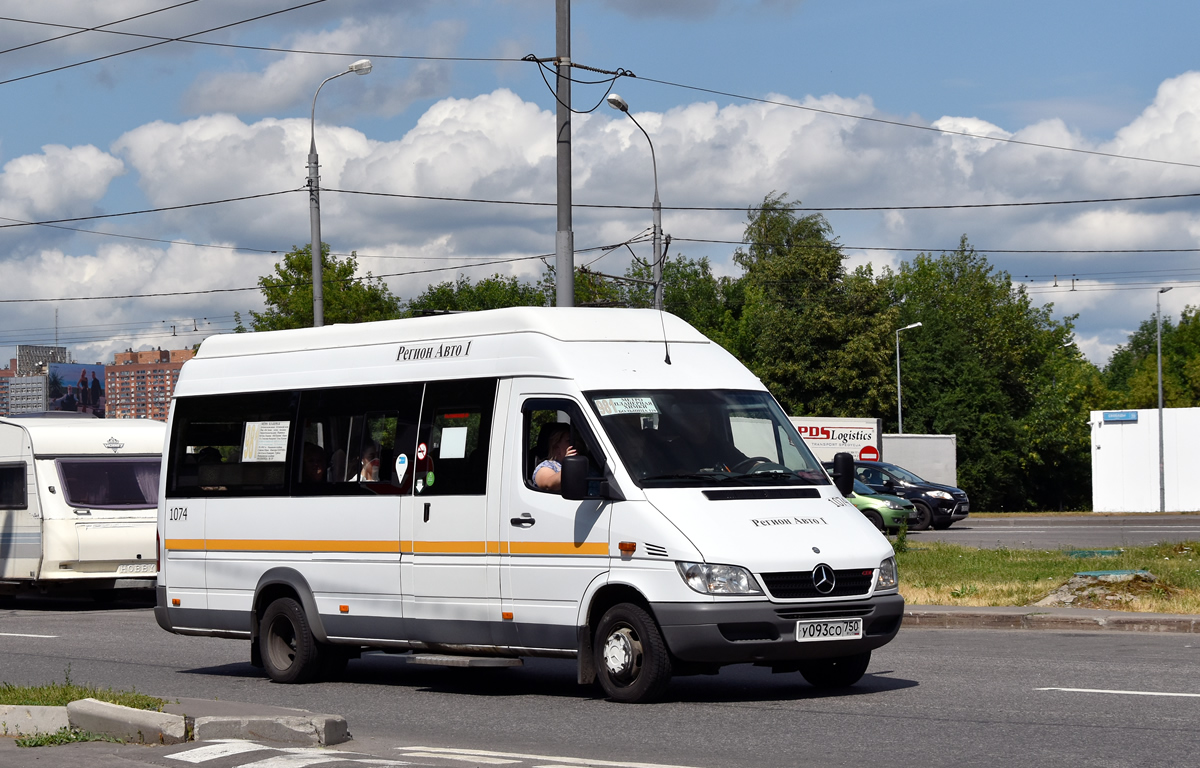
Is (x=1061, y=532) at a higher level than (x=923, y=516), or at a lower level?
lower

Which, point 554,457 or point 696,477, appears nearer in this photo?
point 696,477

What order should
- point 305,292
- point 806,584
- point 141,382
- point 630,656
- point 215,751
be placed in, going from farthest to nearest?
point 141,382 → point 305,292 → point 630,656 → point 806,584 → point 215,751

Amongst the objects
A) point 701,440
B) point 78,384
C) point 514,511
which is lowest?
point 514,511

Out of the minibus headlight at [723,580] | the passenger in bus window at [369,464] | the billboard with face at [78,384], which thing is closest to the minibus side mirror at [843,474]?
the minibus headlight at [723,580]

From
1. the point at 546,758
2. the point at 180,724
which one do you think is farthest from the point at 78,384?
the point at 546,758

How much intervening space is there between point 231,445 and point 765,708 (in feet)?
18.2

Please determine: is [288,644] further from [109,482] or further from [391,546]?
[109,482]

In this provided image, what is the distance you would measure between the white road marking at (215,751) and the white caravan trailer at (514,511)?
2637 mm

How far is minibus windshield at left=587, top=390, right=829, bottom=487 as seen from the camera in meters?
10.1

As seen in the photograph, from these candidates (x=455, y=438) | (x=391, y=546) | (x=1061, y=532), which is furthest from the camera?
(x=1061, y=532)

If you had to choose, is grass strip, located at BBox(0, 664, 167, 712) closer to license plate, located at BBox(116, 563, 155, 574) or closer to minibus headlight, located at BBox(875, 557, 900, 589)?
minibus headlight, located at BBox(875, 557, 900, 589)

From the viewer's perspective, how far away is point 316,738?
834 centimetres

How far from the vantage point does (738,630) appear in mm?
9422

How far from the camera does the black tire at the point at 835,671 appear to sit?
10.4 meters
